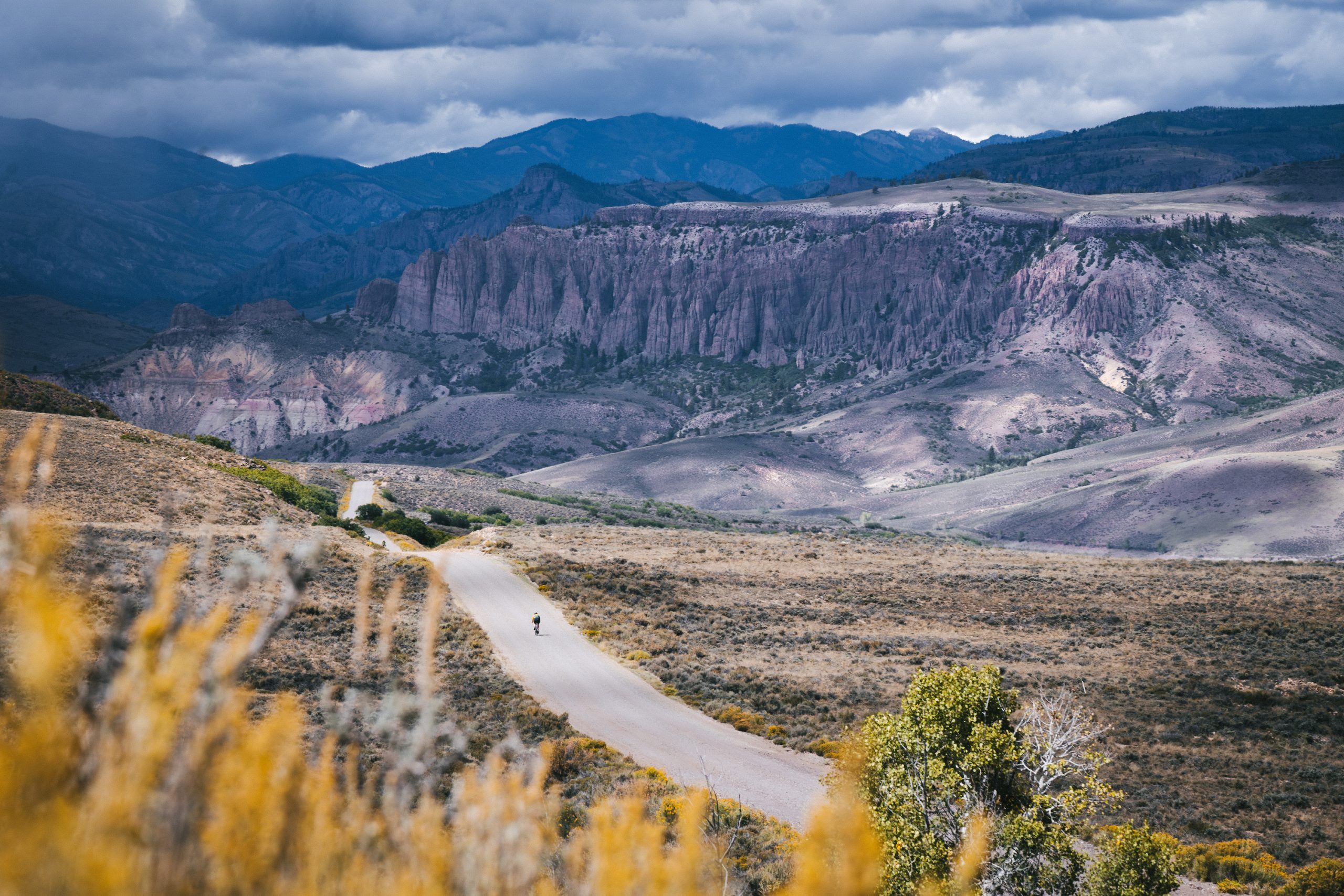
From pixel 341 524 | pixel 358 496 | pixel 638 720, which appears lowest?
pixel 358 496

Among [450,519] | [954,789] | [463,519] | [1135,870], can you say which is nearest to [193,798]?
[954,789]

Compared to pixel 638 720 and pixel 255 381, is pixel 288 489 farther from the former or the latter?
pixel 255 381

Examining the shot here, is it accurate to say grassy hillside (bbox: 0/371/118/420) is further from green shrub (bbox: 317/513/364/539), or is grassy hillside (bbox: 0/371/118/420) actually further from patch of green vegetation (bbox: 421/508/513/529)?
patch of green vegetation (bbox: 421/508/513/529)

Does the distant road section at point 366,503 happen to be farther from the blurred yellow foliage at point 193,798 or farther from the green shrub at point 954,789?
the blurred yellow foliage at point 193,798

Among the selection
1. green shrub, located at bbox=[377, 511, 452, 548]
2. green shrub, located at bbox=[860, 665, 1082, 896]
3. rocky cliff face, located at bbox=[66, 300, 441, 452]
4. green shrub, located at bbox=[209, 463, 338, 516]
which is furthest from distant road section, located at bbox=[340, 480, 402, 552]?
rocky cliff face, located at bbox=[66, 300, 441, 452]

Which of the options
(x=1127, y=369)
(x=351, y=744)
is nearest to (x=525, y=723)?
(x=351, y=744)

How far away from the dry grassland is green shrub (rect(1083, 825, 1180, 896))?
25.8ft

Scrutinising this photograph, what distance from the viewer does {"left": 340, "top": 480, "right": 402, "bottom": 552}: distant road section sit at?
4878cm

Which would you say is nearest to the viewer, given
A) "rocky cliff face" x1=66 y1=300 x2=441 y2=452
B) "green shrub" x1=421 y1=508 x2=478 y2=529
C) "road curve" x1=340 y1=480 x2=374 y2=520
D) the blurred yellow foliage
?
the blurred yellow foliage

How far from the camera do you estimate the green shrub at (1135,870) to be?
529 inches

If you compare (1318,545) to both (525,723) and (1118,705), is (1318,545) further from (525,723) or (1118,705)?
(525,723)

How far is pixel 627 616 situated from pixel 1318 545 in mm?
72236

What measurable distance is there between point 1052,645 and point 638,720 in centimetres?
2084

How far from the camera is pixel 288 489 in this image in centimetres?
5550
